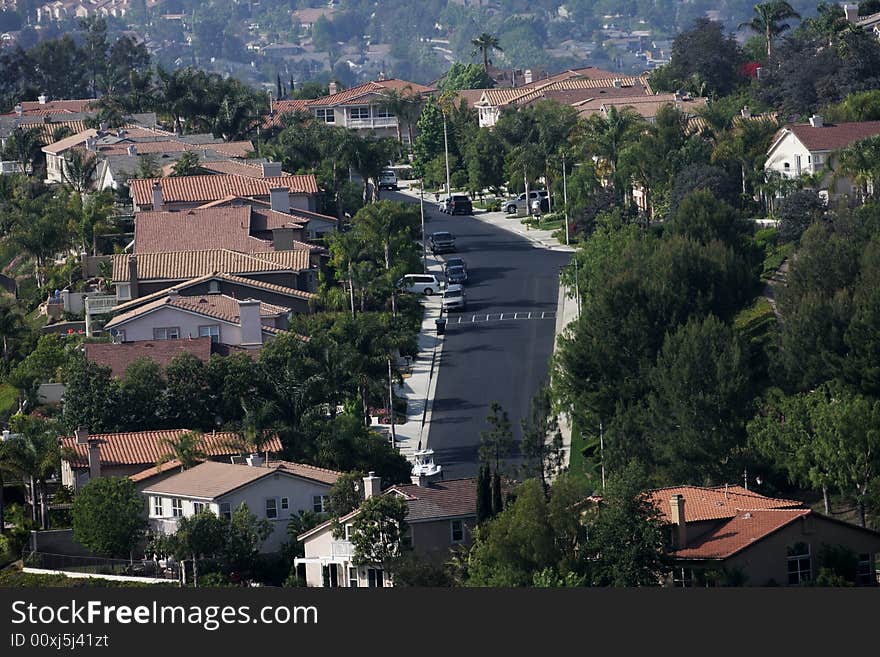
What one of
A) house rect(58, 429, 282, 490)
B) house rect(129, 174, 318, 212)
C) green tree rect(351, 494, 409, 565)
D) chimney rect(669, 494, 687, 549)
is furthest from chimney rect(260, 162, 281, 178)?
chimney rect(669, 494, 687, 549)

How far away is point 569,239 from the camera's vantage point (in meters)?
113

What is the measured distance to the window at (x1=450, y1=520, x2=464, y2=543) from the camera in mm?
61250

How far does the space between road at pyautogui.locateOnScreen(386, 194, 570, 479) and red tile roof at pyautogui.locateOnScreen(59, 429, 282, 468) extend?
7269 millimetres

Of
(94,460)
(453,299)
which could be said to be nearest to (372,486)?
(94,460)

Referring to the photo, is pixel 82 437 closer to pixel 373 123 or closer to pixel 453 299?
pixel 453 299

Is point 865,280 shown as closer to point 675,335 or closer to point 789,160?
point 675,335

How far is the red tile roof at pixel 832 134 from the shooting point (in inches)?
4264

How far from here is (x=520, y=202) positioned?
126m

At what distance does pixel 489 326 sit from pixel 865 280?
70.2ft

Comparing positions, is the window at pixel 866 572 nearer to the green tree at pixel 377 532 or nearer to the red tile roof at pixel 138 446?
the green tree at pixel 377 532

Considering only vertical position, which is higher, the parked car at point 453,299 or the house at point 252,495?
the parked car at point 453,299

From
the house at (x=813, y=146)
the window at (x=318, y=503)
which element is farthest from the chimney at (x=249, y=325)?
the house at (x=813, y=146)

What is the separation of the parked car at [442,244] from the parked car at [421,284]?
33.3 feet

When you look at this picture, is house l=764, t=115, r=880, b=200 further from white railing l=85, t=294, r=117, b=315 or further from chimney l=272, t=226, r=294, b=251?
white railing l=85, t=294, r=117, b=315
